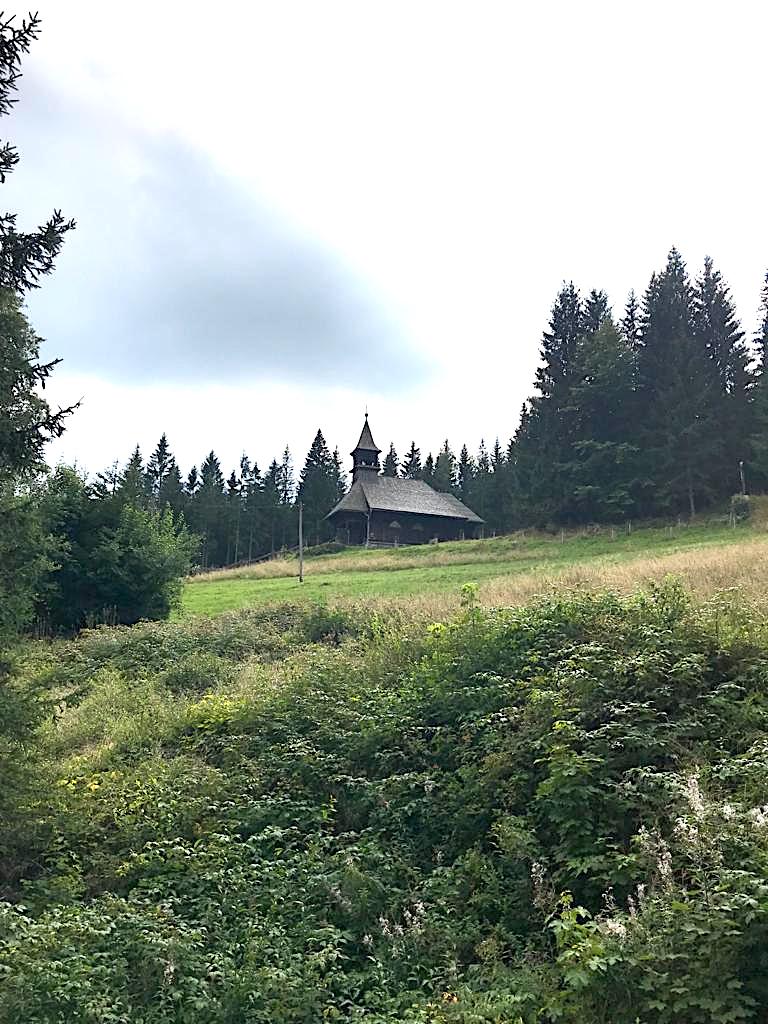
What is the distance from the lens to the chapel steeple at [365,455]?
56625mm

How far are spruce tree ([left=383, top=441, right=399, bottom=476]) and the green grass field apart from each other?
52.1m

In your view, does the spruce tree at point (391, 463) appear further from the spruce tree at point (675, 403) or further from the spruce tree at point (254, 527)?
the spruce tree at point (675, 403)

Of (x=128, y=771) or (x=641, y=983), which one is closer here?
(x=641, y=983)

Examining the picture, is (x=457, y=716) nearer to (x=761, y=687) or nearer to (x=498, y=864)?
(x=498, y=864)

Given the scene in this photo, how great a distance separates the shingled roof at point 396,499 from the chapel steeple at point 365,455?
546 mm

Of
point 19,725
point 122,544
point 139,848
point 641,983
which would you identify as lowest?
point 139,848

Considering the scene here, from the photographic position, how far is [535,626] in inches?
413

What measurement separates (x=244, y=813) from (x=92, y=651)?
11.3 m

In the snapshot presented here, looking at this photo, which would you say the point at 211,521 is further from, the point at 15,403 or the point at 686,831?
the point at 686,831

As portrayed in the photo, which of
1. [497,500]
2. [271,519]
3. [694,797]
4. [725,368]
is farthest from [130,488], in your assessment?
[271,519]

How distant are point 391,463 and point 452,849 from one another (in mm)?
87765

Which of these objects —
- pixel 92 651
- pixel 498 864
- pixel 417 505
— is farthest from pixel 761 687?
pixel 417 505

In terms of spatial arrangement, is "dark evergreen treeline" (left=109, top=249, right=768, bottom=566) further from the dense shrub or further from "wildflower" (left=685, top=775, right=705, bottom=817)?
"wildflower" (left=685, top=775, right=705, bottom=817)

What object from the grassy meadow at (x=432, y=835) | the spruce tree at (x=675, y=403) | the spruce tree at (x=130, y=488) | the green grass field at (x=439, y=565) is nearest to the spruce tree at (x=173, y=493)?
the green grass field at (x=439, y=565)
